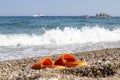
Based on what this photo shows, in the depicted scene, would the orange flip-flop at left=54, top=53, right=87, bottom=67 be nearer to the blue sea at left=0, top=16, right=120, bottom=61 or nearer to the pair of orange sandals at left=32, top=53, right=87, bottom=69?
the pair of orange sandals at left=32, top=53, right=87, bottom=69

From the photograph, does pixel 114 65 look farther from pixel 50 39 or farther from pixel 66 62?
pixel 50 39

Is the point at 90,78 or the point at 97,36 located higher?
the point at 90,78

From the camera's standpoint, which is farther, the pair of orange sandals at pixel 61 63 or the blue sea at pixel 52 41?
the blue sea at pixel 52 41

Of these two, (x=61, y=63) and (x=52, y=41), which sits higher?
(x=61, y=63)

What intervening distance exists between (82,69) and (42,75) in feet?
3.20

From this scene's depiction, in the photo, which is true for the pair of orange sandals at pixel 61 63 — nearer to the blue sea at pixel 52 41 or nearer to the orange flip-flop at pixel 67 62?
the orange flip-flop at pixel 67 62

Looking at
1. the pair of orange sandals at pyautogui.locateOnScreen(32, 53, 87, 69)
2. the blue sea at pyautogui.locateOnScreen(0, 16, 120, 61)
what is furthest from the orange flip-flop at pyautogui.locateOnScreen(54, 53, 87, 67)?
the blue sea at pyautogui.locateOnScreen(0, 16, 120, 61)

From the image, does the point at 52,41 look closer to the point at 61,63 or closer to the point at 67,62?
the point at 61,63

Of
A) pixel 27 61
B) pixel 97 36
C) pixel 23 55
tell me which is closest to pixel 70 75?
pixel 27 61

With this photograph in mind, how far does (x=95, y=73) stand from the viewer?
6.70m

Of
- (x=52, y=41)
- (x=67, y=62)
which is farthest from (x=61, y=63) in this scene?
(x=52, y=41)

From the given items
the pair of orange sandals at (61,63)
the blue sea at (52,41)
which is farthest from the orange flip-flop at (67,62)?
the blue sea at (52,41)

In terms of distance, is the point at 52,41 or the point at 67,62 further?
the point at 52,41

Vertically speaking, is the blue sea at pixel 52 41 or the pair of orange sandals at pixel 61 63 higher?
the pair of orange sandals at pixel 61 63
